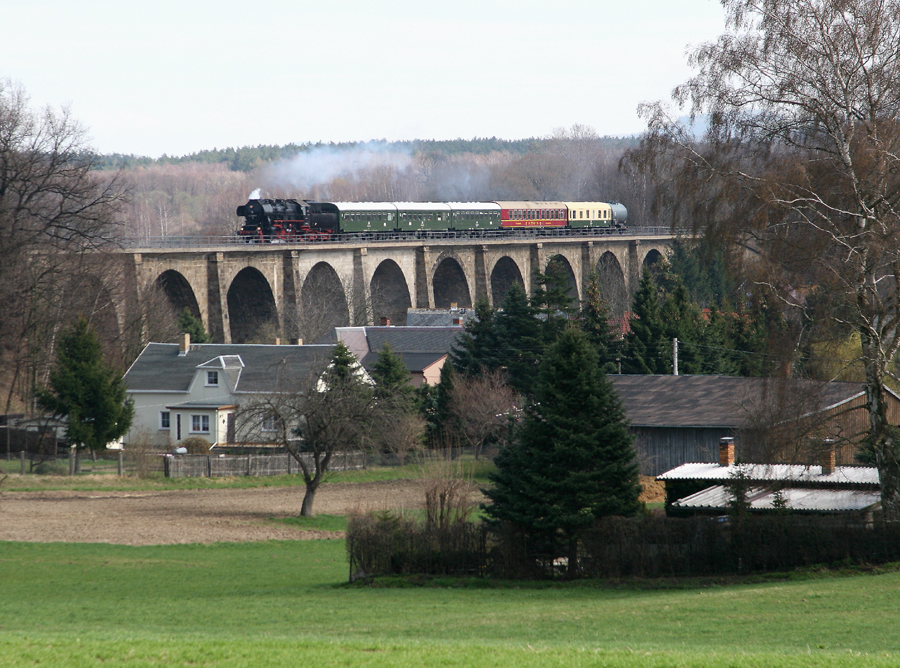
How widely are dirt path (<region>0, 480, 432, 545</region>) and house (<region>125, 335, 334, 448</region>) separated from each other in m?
8.61

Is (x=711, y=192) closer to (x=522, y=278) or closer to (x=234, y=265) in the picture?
(x=234, y=265)

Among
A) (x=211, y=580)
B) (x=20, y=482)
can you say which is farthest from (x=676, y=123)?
(x=20, y=482)

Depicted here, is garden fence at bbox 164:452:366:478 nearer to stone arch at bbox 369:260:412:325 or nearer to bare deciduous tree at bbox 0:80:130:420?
bare deciduous tree at bbox 0:80:130:420

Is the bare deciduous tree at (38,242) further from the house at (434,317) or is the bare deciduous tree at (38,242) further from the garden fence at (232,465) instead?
the house at (434,317)

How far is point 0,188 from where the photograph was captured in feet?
137

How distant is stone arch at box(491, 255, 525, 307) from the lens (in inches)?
3602

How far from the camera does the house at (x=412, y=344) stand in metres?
54.0

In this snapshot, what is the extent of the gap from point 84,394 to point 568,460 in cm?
2376

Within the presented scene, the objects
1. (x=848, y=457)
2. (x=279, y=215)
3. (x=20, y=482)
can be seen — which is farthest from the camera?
(x=279, y=215)

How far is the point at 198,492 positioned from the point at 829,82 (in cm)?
2555

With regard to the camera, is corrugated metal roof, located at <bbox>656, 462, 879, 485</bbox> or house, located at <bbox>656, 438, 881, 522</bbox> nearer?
house, located at <bbox>656, 438, 881, 522</bbox>

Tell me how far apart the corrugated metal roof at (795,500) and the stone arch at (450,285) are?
62422 millimetres

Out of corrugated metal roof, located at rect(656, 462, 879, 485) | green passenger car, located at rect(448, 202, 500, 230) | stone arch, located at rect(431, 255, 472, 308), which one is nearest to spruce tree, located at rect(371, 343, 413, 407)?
corrugated metal roof, located at rect(656, 462, 879, 485)

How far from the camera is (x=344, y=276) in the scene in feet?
238
